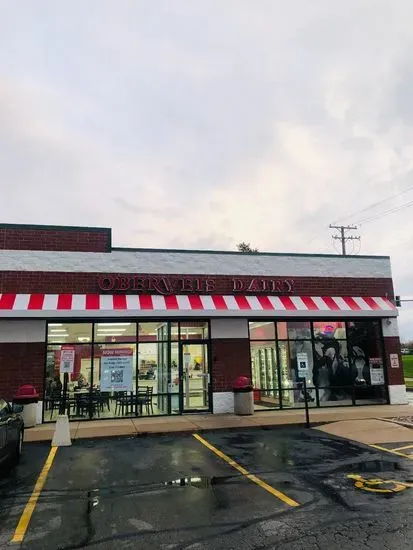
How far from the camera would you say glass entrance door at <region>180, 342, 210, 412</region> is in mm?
16828

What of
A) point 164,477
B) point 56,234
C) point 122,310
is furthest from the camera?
point 56,234

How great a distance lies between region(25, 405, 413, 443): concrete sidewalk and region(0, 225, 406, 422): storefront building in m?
1.07

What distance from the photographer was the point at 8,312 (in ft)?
47.6

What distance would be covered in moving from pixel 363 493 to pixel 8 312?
1145cm

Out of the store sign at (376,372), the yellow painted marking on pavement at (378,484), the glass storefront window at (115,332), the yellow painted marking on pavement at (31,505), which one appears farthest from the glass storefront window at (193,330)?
the yellow painted marking on pavement at (378,484)

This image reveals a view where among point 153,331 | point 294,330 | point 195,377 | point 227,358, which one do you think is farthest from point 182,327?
point 294,330

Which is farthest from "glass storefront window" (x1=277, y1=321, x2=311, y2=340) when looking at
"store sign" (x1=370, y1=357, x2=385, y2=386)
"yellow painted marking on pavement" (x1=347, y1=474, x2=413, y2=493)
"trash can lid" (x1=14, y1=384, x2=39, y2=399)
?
"yellow painted marking on pavement" (x1=347, y1=474, x2=413, y2=493)

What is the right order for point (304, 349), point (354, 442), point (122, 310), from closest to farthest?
point (354, 442)
point (122, 310)
point (304, 349)

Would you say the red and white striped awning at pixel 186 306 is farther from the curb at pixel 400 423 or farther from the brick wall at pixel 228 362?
the curb at pixel 400 423

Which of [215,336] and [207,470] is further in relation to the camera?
[215,336]

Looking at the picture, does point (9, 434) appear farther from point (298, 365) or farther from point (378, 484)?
point (298, 365)

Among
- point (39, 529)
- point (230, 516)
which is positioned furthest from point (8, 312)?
point (230, 516)

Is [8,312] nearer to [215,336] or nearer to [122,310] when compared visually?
[122,310]

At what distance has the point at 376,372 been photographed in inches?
731
